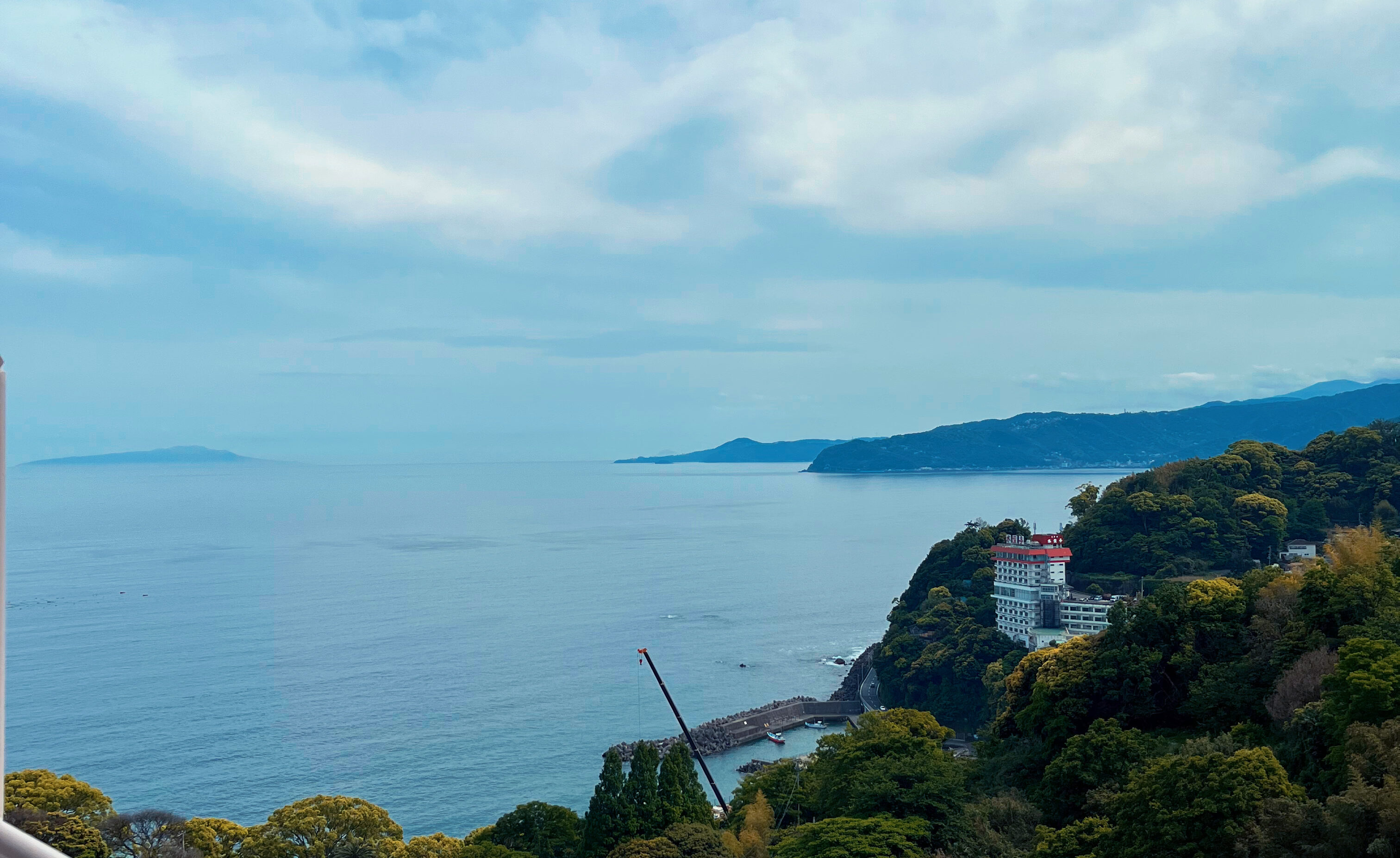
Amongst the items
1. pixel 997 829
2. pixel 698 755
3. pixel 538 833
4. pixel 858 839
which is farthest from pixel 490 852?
pixel 698 755

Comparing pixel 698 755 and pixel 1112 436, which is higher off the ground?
pixel 1112 436

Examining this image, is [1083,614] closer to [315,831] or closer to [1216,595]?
[1216,595]

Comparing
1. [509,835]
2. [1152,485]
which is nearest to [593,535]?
[1152,485]

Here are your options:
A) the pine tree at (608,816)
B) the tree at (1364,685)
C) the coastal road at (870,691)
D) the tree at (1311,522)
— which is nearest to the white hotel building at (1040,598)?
the coastal road at (870,691)

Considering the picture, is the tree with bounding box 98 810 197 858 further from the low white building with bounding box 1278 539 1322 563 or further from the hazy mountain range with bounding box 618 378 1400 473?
the hazy mountain range with bounding box 618 378 1400 473

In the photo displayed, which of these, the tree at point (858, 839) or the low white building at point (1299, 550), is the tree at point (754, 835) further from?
the low white building at point (1299, 550)

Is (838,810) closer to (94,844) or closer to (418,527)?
(94,844)
